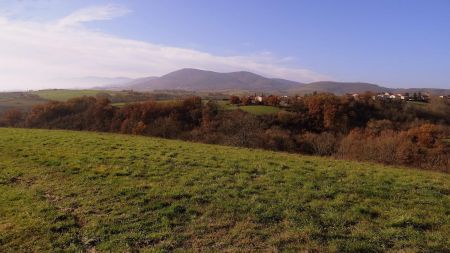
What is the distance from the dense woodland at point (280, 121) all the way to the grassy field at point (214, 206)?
2557cm

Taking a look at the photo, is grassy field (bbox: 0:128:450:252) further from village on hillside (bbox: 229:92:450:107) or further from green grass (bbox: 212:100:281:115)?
village on hillside (bbox: 229:92:450:107)

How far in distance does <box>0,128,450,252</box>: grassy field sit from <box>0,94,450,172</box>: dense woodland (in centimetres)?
2557

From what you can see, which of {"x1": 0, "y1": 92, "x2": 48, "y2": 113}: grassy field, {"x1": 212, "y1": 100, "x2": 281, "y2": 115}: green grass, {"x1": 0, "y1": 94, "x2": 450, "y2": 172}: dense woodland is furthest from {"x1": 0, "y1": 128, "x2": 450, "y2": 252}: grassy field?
{"x1": 0, "y1": 92, "x2": 48, "y2": 113}: grassy field

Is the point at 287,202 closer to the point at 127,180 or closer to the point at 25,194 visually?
the point at 127,180

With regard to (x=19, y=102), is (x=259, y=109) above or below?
above

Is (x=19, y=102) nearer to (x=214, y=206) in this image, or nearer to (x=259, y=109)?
(x=259, y=109)

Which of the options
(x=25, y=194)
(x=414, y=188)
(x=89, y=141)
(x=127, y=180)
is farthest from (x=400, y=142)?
(x=25, y=194)

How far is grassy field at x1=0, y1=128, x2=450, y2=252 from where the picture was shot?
8523 mm

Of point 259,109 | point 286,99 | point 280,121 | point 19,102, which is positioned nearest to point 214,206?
point 280,121

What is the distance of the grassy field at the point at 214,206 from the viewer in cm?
852

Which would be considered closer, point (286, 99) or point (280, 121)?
A: point (280, 121)

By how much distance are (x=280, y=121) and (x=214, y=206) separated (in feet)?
160

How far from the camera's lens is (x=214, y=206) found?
10.9 meters

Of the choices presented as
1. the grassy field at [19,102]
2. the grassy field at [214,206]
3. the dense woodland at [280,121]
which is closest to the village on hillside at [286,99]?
the dense woodland at [280,121]
